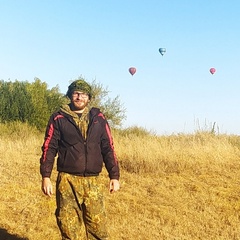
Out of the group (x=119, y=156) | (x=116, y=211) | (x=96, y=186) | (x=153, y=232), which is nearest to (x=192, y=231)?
(x=153, y=232)

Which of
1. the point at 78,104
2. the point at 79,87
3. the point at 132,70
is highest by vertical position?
the point at 132,70

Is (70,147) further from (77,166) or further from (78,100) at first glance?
(78,100)

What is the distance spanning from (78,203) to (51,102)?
20616 millimetres

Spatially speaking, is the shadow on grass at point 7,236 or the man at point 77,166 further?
the shadow on grass at point 7,236

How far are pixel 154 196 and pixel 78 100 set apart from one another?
4.78m

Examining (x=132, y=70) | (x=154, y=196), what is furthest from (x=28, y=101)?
(x=154, y=196)

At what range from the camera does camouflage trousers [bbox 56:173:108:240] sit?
4.09 m

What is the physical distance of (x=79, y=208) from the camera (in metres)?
4.16

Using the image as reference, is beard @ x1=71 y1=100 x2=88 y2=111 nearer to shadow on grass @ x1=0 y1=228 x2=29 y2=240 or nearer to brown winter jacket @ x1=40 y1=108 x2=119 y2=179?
brown winter jacket @ x1=40 y1=108 x2=119 y2=179

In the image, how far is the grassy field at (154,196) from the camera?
6229 mm

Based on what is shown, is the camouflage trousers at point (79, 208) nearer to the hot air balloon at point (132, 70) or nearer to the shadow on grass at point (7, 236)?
the shadow on grass at point (7, 236)

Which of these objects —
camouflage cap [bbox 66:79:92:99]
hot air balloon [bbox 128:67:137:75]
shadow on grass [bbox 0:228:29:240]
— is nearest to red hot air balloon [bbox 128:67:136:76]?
hot air balloon [bbox 128:67:137:75]

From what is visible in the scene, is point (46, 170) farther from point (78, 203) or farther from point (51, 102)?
point (51, 102)

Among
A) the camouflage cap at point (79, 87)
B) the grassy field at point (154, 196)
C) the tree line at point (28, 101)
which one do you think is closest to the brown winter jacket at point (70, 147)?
the camouflage cap at point (79, 87)
